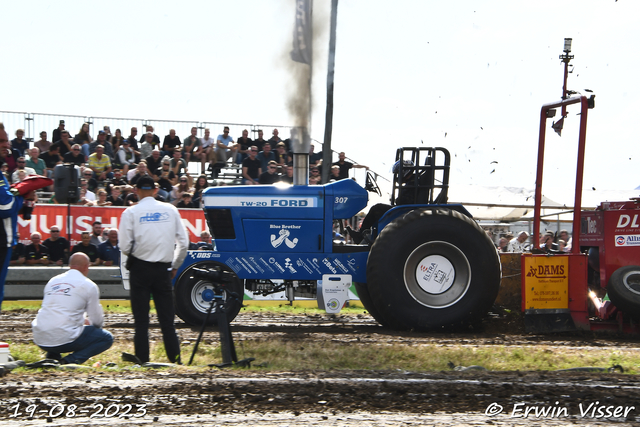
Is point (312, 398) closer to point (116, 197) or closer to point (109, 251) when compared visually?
point (109, 251)

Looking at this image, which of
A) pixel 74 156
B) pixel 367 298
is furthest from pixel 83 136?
pixel 367 298

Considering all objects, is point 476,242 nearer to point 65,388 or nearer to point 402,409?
point 402,409

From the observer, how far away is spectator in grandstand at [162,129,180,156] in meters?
15.6

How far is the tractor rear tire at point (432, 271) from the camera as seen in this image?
845 centimetres

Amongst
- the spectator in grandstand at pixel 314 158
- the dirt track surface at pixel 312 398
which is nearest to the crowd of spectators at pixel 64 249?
the spectator in grandstand at pixel 314 158

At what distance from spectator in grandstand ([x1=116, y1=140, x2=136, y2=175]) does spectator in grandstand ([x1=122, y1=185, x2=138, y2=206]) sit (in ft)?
4.24

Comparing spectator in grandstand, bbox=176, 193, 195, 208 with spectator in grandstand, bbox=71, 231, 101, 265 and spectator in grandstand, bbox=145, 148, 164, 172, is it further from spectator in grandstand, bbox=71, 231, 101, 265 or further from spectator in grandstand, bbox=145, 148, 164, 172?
spectator in grandstand, bbox=71, 231, 101, 265

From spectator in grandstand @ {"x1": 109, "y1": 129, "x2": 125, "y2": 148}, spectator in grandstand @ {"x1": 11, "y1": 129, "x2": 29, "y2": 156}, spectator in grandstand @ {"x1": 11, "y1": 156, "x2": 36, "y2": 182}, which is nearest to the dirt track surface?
spectator in grandstand @ {"x1": 11, "y1": 156, "x2": 36, "y2": 182}

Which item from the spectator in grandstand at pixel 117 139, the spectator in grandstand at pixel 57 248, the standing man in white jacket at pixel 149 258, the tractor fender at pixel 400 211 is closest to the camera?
the standing man in white jacket at pixel 149 258

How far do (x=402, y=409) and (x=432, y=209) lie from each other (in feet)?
15.4

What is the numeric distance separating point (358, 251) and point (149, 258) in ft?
12.0

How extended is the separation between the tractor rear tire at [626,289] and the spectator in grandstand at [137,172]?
858cm

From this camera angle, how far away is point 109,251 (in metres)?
12.3

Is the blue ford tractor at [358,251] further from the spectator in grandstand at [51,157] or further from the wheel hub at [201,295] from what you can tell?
the spectator in grandstand at [51,157]
